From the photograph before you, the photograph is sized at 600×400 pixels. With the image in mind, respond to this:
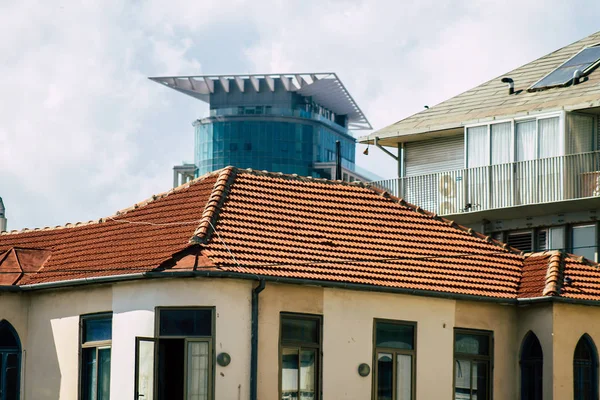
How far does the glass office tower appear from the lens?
15188cm

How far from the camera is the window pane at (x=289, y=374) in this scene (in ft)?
103

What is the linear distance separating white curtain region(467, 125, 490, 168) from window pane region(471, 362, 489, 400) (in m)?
10.7

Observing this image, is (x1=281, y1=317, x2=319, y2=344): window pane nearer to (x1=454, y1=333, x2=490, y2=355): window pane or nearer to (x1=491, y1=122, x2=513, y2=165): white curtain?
(x1=454, y1=333, x2=490, y2=355): window pane

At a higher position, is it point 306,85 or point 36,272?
point 306,85

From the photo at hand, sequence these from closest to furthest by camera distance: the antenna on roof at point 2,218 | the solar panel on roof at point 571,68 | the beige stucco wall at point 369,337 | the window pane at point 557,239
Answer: the beige stucco wall at point 369,337, the window pane at point 557,239, the antenna on roof at point 2,218, the solar panel on roof at point 571,68

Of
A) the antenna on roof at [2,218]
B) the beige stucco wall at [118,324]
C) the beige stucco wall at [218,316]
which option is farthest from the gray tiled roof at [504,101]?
the beige stucco wall at [118,324]

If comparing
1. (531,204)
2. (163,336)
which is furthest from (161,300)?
(531,204)

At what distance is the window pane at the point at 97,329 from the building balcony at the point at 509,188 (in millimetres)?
13272

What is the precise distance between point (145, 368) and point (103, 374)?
6.18 ft

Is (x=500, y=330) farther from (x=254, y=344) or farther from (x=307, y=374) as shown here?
(x=254, y=344)

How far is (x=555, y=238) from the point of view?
4047 cm

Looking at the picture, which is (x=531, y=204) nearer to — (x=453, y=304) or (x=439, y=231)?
(x=439, y=231)

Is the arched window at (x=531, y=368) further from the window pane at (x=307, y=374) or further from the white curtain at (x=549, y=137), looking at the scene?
the white curtain at (x=549, y=137)

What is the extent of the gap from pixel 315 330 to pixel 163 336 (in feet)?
10.5
